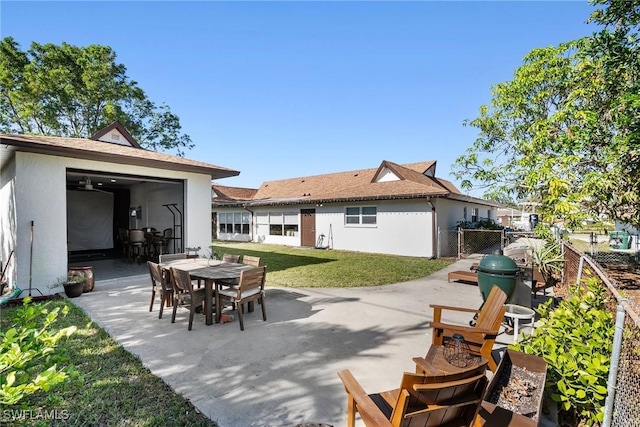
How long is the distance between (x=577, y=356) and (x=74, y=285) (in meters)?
8.58

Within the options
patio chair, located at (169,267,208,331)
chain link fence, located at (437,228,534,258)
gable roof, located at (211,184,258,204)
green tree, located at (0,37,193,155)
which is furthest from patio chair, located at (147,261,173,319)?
green tree, located at (0,37,193,155)

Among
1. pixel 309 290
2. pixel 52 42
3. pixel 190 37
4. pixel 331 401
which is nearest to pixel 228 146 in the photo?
pixel 190 37

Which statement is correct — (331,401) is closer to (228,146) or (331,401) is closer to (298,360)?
(298,360)

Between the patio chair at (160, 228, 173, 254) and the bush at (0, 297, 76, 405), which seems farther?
the patio chair at (160, 228, 173, 254)

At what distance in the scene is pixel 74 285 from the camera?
6578 mm

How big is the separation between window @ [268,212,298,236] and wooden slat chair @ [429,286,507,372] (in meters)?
15.7

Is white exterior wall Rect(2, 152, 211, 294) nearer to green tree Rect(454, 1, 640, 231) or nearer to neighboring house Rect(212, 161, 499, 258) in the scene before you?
green tree Rect(454, 1, 640, 231)

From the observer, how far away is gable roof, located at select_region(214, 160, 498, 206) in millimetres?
14367

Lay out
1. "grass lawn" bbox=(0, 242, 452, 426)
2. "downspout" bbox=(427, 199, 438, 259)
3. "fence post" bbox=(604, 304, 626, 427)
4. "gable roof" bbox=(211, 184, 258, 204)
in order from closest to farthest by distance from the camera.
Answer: "fence post" bbox=(604, 304, 626, 427) < "grass lawn" bbox=(0, 242, 452, 426) < "downspout" bbox=(427, 199, 438, 259) < "gable roof" bbox=(211, 184, 258, 204)

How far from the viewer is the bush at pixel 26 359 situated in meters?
1.15

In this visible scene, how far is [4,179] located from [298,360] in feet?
34.8

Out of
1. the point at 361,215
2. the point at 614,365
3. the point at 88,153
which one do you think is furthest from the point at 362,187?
the point at 614,365

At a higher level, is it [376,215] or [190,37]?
[190,37]

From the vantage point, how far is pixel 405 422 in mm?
1672
